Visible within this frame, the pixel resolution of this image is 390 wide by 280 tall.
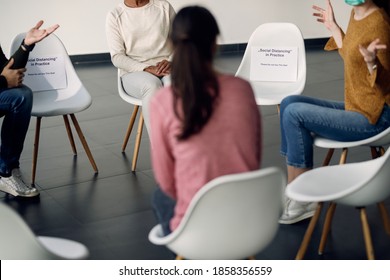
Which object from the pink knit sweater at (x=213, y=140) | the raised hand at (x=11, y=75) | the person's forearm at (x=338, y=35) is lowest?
the raised hand at (x=11, y=75)

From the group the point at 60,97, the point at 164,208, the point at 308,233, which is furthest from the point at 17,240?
the point at 60,97

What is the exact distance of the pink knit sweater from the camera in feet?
8.14

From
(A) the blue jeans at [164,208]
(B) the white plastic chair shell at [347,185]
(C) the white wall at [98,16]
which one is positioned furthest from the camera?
(C) the white wall at [98,16]

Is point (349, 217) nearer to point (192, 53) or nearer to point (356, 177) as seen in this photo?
point (356, 177)

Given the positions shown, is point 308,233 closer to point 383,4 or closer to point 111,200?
point 383,4

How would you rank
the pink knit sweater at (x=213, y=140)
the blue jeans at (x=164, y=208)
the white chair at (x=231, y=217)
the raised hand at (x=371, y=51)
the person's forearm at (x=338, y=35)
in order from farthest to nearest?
1. the person's forearm at (x=338, y=35)
2. the raised hand at (x=371, y=51)
3. the blue jeans at (x=164, y=208)
4. the pink knit sweater at (x=213, y=140)
5. the white chair at (x=231, y=217)

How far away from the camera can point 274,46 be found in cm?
494

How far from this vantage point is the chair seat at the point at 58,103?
15.0 feet

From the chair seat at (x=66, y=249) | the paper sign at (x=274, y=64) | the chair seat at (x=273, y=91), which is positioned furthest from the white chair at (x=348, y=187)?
the paper sign at (x=274, y=64)

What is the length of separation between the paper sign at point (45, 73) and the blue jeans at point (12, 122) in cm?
48

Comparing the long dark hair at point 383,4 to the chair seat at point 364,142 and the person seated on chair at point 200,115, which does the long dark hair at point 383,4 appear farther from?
the person seated on chair at point 200,115

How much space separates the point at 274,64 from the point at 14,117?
1.77 meters

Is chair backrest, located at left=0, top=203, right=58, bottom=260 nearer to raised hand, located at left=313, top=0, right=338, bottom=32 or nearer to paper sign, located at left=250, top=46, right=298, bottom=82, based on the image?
raised hand, located at left=313, top=0, right=338, bottom=32

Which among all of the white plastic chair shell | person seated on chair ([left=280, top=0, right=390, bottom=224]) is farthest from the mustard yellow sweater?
the white plastic chair shell
